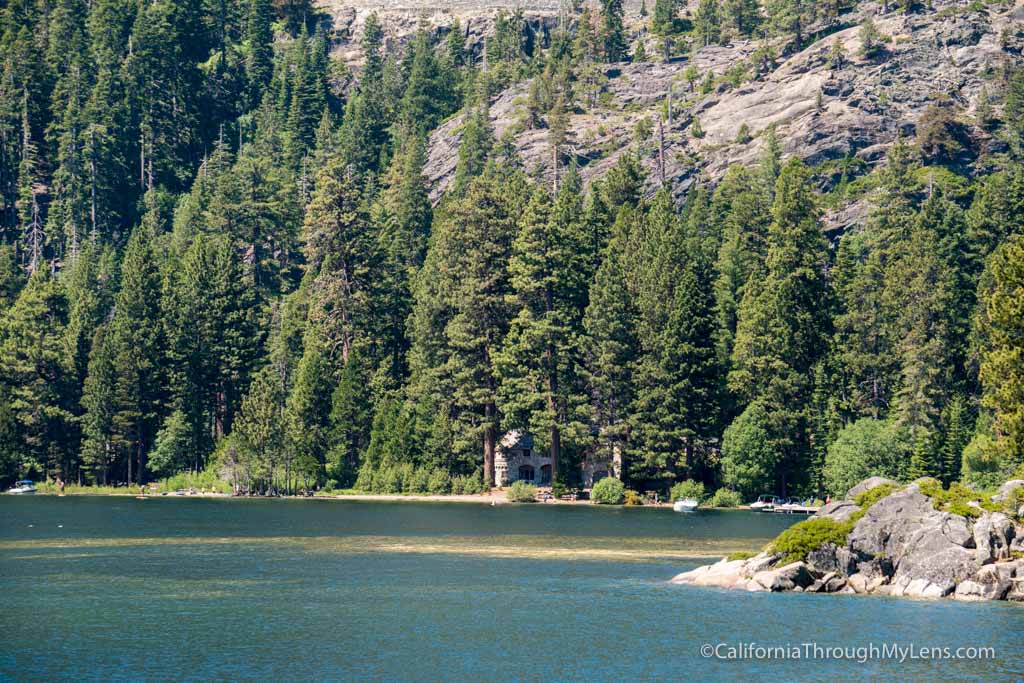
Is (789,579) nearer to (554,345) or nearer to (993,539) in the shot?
(993,539)

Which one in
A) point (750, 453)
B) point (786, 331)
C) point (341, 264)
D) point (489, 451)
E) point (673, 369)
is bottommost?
point (750, 453)

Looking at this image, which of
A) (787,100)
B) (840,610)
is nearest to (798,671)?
(840,610)

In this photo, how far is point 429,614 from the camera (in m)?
60.6

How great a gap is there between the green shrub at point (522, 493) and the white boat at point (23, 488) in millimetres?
52652

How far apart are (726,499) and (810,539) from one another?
181 feet

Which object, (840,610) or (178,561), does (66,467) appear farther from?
(840,610)

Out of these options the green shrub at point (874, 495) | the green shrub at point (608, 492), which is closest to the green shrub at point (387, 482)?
the green shrub at point (608, 492)

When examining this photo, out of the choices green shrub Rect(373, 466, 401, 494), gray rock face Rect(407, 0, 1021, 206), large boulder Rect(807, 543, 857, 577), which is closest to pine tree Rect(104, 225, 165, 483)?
green shrub Rect(373, 466, 401, 494)

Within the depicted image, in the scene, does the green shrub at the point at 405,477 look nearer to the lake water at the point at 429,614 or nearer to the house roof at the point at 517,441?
the house roof at the point at 517,441

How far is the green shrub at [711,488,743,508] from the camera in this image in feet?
396

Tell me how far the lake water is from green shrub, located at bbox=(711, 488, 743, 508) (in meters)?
24.1

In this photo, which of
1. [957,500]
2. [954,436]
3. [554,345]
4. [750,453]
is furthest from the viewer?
[554,345]

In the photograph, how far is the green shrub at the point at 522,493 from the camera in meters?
128

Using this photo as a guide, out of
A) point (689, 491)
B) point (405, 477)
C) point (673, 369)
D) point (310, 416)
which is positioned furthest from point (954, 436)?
point (310, 416)
